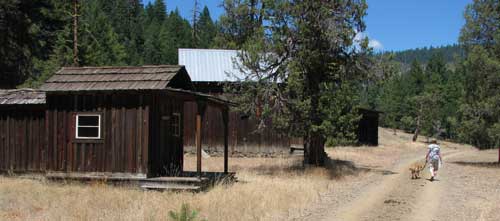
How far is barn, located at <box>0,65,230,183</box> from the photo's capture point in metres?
16.2

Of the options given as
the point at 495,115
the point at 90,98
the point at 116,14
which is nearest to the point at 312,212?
the point at 90,98

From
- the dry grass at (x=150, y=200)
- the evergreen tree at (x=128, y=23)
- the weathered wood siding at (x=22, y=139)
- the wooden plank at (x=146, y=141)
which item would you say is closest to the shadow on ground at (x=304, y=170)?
the dry grass at (x=150, y=200)

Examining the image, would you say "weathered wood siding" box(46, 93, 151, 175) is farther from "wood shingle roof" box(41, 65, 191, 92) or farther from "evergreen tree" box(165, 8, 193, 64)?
"evergreen tree" box(165, 8, 193, 64)

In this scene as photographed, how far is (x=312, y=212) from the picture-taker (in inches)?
500

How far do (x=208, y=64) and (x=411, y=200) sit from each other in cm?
2092

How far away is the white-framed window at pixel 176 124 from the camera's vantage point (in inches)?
718

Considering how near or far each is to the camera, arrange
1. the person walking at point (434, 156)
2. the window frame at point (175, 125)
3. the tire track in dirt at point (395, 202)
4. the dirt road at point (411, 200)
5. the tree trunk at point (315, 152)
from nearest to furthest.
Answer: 1. the tire track in dirt at point (395, 202)
2. the dirt road at point (411, 200)
3. the window frame at point (175, 125)
4. the person walking at point (434, 156)
5. the tree trunk at point (315, 152)

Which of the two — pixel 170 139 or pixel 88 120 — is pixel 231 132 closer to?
pixel 170 139

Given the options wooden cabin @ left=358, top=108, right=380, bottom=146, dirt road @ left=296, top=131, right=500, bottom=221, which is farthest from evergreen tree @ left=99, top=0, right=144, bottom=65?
dirt road @ left=296, top=131, right=500, bottom=221

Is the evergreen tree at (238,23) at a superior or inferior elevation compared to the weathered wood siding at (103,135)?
superior

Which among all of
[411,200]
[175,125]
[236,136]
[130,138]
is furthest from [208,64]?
[411,200]

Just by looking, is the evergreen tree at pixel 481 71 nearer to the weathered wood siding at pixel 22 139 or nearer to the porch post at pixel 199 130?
the porch post at pixel 199 130

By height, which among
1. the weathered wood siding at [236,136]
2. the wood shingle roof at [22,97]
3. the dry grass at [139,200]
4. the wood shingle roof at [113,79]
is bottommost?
the dry grass at [139,200]

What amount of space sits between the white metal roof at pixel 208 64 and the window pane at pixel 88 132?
48.6 ft
